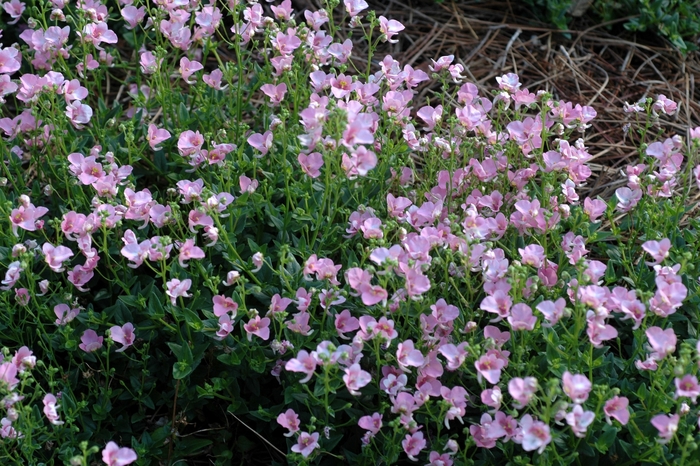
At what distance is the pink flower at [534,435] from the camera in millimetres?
1890

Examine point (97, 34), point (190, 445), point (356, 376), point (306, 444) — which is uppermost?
point (97, 34)

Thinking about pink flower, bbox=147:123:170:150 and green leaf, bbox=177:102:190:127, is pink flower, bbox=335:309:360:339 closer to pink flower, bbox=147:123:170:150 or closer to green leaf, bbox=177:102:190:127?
Answer: pink flower, bbox=147:123:170:150

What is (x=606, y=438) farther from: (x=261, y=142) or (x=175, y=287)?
(x=261, y=142)

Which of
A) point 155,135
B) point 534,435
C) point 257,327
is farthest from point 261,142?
point 534,435

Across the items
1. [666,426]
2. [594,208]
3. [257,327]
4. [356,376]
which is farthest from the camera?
[594,208]

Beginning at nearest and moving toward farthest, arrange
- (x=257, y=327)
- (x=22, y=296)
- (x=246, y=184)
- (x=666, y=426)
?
(x=666, y=426) → (x=257, y=327) → (x=22, y=296) → (x=246, y=184)

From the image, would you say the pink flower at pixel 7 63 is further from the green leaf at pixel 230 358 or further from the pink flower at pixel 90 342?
the green leaf at pixel 230 358

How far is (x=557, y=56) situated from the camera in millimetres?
4277

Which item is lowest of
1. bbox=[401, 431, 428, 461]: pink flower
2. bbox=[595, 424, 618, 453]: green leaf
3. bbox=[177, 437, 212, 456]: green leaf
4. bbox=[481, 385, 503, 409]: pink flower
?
bbox=[177, 437, 212, 456]: green leaf

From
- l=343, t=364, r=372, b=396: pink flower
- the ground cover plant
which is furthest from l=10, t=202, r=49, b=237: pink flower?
l=343, t=364, r=372, b=396: pink flower

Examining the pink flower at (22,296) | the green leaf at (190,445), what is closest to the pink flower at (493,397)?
the green leaf at (190,445)

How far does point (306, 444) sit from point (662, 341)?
3.14 feet

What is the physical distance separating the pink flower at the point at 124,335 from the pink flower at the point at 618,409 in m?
1.35

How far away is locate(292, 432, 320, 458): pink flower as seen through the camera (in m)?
2.21
